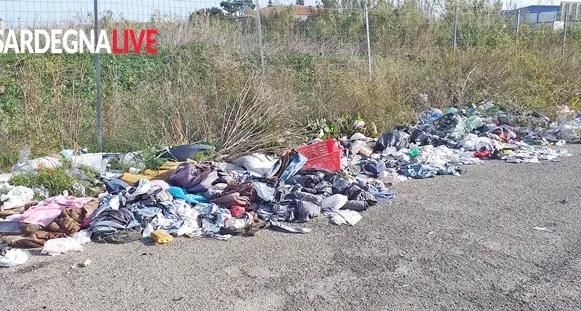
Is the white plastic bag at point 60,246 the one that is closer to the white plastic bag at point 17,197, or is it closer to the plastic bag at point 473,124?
the white plastic bag at point 17,197

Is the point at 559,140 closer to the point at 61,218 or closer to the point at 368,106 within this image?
the point at 368,106

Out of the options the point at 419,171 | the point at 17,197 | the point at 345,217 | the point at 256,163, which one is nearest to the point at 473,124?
the point at 419,171

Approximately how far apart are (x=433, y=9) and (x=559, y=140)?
9.71 m

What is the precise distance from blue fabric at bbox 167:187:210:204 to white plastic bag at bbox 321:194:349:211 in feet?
4.03

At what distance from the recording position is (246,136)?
23.6 feet

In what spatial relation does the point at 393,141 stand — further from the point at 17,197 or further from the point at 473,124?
the point at 17,197

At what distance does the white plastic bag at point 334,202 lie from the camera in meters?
5.36

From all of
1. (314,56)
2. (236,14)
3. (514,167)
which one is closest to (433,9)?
(314,56)

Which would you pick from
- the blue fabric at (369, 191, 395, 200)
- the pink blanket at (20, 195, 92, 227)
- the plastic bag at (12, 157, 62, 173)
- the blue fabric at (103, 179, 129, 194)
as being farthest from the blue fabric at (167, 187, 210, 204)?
the blue fabric at (369, 191, 395, 200)

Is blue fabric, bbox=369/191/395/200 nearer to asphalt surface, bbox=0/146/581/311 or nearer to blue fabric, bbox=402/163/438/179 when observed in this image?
asphalt surface, bbox=0/146/581/311

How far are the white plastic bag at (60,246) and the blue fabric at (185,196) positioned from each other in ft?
4.04

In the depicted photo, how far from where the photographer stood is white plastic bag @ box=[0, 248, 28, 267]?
4066mm

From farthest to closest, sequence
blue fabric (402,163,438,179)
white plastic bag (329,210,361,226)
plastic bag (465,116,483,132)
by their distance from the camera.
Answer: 1. plastic bag (465,116,483,132)
2. blue fabric (402,163,438,179)
3. white plastic bag (329,210,361,226)

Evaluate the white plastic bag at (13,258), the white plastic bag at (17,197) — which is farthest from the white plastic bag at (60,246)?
the white plastic bag at (17,197)
